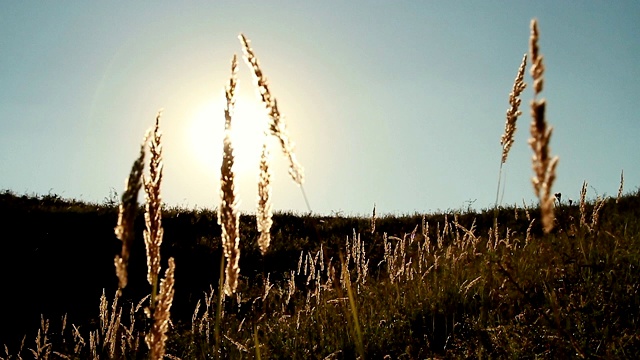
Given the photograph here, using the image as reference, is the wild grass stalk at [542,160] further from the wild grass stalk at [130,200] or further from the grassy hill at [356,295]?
the wild grass stalk at [130,200]

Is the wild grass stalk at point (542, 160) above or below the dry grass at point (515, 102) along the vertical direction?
below

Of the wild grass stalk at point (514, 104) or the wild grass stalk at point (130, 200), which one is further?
the wild grass stalk at point (514, 104)

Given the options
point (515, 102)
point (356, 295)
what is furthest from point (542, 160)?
point (356, 295)

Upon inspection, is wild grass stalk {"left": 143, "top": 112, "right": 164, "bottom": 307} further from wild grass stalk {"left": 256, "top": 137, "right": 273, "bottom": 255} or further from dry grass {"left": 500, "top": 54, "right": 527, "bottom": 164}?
dry grass {"left": 500, "top": 54, "right": 527, "bottom": 164}

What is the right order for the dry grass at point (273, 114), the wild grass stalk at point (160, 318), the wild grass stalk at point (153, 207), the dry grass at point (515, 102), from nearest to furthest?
the wild grass stalk at point (160, 318), the wild grass stalk at point (153, 207), the dry grass at point (273, 114), the dry grass at point (515, 102)

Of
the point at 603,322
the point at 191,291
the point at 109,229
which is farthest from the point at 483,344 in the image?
the point at 109,229

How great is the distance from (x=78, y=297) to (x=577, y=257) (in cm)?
972

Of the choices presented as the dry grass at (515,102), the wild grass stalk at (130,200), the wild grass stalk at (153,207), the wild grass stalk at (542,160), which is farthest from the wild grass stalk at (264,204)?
the dry grass at (515,102)

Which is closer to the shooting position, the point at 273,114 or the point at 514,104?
the point at 273,114

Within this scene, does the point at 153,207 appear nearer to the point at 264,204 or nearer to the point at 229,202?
the point at 229,202

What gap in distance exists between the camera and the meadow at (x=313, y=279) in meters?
1.94

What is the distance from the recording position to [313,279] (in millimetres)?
7602

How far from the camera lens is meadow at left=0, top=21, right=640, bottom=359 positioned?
76.4 inches

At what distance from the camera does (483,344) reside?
181 inches
